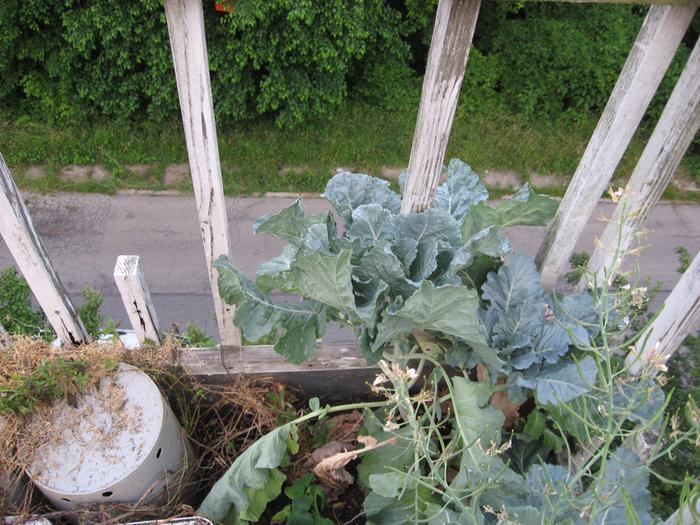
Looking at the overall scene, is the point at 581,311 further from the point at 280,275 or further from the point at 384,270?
the point at 280,275

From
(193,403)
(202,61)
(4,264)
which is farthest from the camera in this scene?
(4,264)

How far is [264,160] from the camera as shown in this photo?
211 inches

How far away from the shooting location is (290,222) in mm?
1595

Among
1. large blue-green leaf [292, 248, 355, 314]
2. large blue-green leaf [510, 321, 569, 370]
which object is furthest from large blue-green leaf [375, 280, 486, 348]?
large blue-green leaf [510, 321, 569, 370]

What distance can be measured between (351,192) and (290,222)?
0.23m

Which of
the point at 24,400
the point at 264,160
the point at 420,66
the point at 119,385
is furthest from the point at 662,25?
the point at 420,66

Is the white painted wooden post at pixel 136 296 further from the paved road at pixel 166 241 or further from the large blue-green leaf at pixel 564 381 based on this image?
the paved road at pixel 166 241

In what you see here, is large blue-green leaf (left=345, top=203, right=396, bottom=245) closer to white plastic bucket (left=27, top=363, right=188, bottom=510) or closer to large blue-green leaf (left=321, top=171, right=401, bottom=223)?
large blue-green leaf (left=321, top=171, right=401, bottom=223)

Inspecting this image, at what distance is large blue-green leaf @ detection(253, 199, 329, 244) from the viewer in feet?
5.14

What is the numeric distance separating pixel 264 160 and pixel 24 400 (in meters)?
3.96

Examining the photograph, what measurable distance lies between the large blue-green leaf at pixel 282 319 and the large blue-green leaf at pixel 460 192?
18.7 inches

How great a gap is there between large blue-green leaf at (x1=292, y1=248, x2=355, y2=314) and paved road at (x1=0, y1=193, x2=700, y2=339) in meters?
2.85

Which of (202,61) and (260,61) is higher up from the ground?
(202,61)

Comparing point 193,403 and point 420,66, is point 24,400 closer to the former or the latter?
point 193,403
